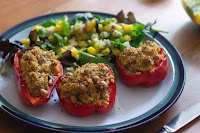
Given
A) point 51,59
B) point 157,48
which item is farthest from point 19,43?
point 157,48

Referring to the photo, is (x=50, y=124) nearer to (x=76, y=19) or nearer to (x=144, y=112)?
(x=144, y=112)

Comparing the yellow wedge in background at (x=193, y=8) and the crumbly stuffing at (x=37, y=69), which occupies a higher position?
the yellow wedge in background at (x=193, y=8)

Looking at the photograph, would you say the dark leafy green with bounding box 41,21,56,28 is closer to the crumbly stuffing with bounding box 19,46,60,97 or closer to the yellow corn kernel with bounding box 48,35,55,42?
the yellow corn kernel with bounding box 48,35,55,42

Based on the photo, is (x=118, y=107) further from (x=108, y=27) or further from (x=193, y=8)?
(x=193, y=8)

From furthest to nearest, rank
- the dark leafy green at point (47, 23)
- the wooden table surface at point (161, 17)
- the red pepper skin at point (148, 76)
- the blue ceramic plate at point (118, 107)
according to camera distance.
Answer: the dark leafy green at point (47, 23) < the wooden table surface at point (161, 17) < the red pepper skin at point (148, 76) < the blue ceramic plate at point (118, 107)

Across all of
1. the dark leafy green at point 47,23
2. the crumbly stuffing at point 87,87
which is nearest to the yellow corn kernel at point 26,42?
the dark leafy green at point 47,23

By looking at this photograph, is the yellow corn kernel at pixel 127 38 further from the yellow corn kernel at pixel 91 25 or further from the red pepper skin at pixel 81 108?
the red pepper skin at pixel 81 108
